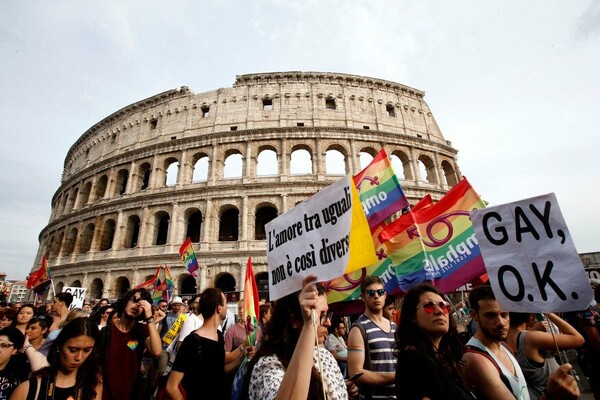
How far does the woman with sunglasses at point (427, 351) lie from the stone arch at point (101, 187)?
26.9m

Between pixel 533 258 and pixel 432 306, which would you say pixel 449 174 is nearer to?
pixel 533 258

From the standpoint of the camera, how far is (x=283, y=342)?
1681 mm

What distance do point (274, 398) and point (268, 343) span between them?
289 mm

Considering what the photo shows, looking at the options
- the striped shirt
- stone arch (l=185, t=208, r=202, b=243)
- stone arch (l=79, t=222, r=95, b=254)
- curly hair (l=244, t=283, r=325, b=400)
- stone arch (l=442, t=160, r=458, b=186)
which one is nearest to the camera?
curly hair (l=244, t=283, r=325, b=400)

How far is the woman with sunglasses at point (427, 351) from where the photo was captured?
1.71 m

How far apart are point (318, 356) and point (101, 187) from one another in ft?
90.2

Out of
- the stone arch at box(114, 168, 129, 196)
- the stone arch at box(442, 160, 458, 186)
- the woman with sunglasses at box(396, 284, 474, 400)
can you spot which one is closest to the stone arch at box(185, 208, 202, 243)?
the stone arch at box(114, 168, 129, 196)

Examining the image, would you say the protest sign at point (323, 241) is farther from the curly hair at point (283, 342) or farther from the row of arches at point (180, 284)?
the row of arches at point (180, 284)

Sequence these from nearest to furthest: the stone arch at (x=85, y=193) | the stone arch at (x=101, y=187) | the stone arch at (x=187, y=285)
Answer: the stone arch at (x=187, y=285) < the stone arch at (x=101, y=187) < the stone arch at (x=85, y=193)

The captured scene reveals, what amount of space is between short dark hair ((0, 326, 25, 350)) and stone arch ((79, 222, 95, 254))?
22.8 metres

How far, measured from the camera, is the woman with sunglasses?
1706 millimetres

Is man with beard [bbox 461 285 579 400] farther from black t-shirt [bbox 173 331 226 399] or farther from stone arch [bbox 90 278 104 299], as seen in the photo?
stone arch [bbox 90 278 104 299]

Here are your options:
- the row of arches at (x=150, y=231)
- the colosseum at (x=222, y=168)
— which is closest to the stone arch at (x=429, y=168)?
the colosseum at (x=222, y=168)

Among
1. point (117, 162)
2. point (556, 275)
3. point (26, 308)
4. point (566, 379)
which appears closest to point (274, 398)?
point (566, 379)
